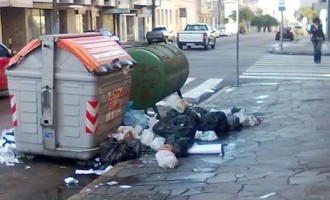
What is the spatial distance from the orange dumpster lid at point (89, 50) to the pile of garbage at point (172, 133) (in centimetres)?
106

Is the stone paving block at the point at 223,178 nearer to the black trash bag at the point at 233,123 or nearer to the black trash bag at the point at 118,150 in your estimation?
the black trash bag at the point at 118,150

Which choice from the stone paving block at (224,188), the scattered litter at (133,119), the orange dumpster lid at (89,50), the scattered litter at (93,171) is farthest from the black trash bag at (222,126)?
the stone paving block at (224,188)

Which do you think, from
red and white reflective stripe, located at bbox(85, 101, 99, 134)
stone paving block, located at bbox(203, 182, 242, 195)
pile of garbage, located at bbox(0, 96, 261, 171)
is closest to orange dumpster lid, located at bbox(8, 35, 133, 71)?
red and white reflective stripe, located at bbox(85, 101, 99, 134)

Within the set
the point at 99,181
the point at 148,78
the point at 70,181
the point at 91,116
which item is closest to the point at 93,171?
the point at 70,181

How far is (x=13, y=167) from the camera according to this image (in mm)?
8445

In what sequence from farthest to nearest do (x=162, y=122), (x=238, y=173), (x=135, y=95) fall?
1. (x=135, y=95)
2. (x=162, y=122)
3. (x=238, y=173)

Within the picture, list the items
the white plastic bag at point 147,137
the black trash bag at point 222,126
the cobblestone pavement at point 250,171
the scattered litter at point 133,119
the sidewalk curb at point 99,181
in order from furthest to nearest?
the black trash bag at point 222,126 < the scattered litter at point 133,119 < the white plastic bag at point 147,137 < the sidewalk curb at point 99,181 < the cobblestone pavement at point 250,171

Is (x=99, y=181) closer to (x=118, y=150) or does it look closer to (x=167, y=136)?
(x=118, y=150)

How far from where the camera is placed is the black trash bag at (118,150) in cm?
827

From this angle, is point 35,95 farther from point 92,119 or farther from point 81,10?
point 81,10

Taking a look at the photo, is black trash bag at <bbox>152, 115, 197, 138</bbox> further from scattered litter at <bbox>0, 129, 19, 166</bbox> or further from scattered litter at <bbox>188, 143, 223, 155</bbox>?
scattered litter at <bbox>0, 129, 19, 166</bbox>

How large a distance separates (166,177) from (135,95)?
369 cm

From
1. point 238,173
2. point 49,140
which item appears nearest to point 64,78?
point 49,140

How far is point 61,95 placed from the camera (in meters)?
8.28
